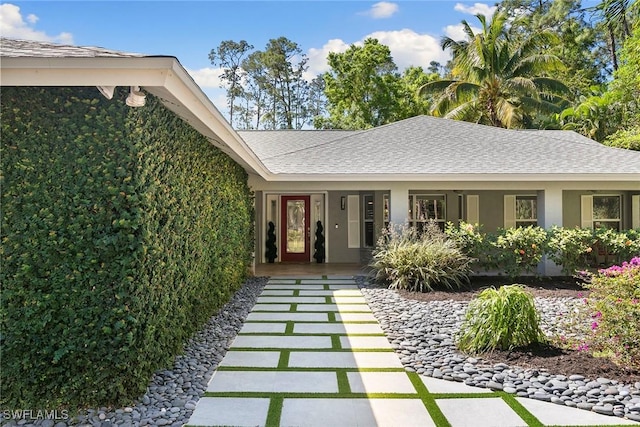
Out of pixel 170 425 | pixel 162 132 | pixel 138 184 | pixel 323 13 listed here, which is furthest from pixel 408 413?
pixel 323 13

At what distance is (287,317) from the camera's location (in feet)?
22.8

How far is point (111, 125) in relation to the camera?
365 cm

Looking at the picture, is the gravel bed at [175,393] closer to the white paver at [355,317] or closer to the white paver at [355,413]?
the white paver at [355,413]

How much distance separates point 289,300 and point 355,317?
173 centimetres

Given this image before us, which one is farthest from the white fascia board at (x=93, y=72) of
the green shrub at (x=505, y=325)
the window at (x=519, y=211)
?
the window at (x=519, y=211)

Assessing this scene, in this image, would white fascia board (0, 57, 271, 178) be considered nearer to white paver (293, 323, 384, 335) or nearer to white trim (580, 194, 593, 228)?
white paver (293, 323, 384, 335)

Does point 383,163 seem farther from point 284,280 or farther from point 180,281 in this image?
point 180,281

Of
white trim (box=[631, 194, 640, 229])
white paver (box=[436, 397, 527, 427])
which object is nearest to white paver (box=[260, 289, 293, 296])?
white paver (box=[436, 397, 527, 427])

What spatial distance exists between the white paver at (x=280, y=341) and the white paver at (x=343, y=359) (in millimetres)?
287

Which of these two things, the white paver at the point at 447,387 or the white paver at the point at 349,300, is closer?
the white paver at the point at 447,387

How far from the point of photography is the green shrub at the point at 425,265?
9.12m

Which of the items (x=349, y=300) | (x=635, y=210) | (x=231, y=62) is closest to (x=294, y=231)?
(x=349, y=300)

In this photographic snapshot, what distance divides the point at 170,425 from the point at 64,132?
8.31 feet

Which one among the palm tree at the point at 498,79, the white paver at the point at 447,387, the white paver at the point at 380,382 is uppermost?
the palm tree at the point at 498,79
